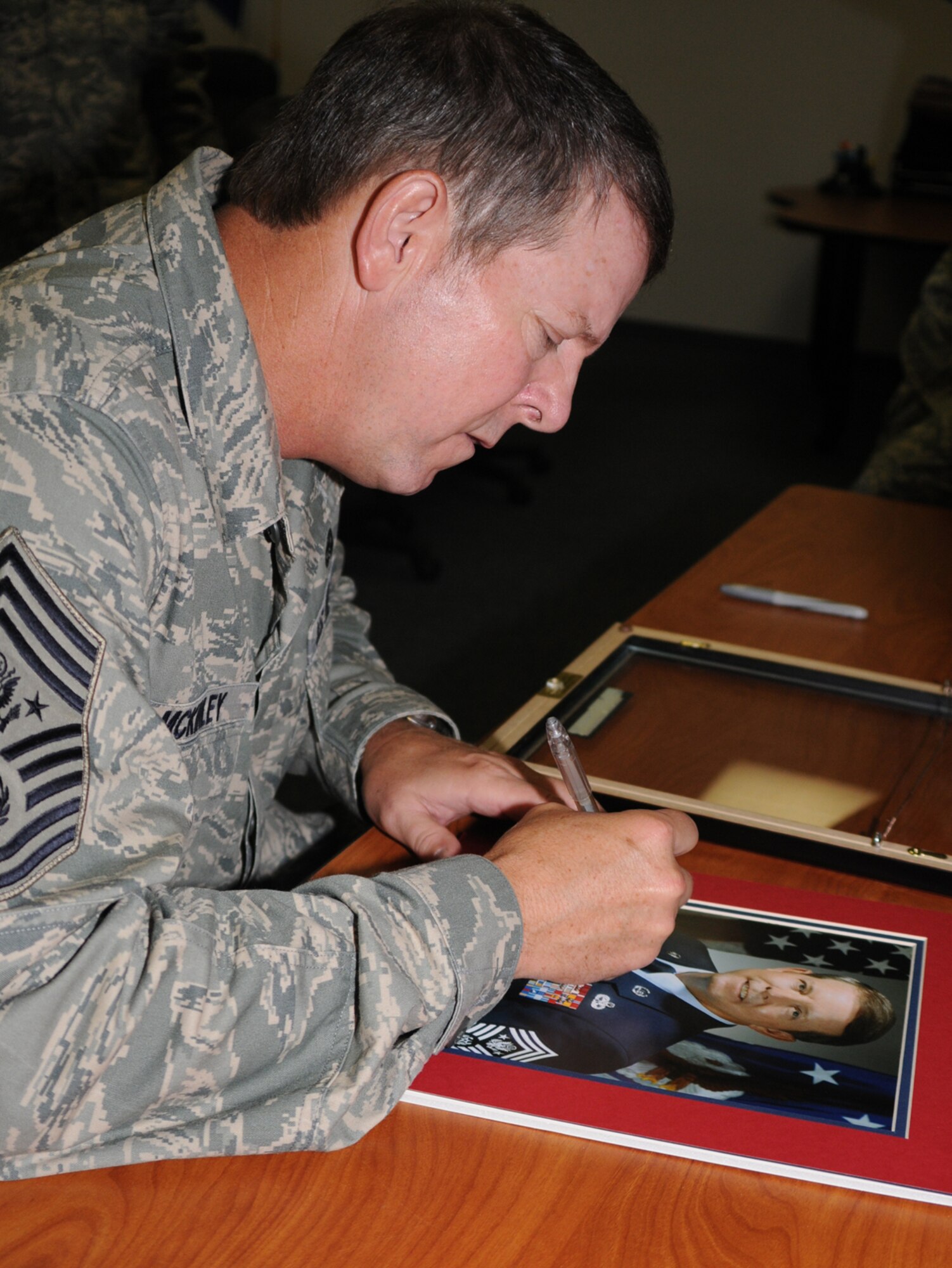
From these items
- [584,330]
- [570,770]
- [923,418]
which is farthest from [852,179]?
[570,770]

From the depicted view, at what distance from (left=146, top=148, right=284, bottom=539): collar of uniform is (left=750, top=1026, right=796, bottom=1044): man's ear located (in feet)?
1.54

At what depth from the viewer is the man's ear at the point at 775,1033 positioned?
0.79 meters

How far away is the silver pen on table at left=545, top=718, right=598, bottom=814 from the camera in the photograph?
3.10ft

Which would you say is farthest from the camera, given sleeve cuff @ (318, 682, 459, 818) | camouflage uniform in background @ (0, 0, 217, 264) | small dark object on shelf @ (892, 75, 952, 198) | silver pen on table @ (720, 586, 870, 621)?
small dark object on shelf @ (892, 75, 952, 198)

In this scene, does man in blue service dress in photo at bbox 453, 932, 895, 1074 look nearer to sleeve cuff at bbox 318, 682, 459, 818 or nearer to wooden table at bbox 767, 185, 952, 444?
sleeve cuff at bbox 318, 682, 459, 818

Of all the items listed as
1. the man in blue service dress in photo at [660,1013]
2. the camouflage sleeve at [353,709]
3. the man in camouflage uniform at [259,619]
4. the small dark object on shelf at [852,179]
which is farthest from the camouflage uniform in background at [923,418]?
the small dark object on shelf at [852,179]

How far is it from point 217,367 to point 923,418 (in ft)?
6.94

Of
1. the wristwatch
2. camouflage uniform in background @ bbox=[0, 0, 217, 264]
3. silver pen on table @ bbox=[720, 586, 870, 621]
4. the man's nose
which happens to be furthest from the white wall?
the man's nose

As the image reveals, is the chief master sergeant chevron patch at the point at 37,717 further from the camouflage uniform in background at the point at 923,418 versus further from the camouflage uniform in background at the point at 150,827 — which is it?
the camouflage uniform in background at the point at 923,418

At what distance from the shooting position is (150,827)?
0.71 metres

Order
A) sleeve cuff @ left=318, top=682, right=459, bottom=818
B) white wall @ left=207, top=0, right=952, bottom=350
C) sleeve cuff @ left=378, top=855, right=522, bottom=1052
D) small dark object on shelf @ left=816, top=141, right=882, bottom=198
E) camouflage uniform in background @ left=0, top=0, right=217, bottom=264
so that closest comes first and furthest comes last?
sleeve cuff @ left=378, top=855, right=522, bottom=1052 → sleeve cuff @ left=318, top=682, right=459, bottom=818 → camouflage uniform in background @ left=0, top=0, right=217, bottom=264 → small dark object on shelf @ left=816, top=141, right=882, bottom=198 → white wall @ left=207, top=0, right=952, bottom=350

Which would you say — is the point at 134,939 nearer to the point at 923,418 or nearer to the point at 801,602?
the point at 801,602

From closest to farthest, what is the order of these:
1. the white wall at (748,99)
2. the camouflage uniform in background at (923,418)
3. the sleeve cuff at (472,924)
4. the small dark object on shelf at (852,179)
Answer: the sleeve cuff at (472,924) → the camouflage uniform in background at (923,418) → the small dark object on shelf at (852,179) → the white wall at (748,99)

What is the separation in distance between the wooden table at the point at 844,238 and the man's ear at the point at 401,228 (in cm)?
393
